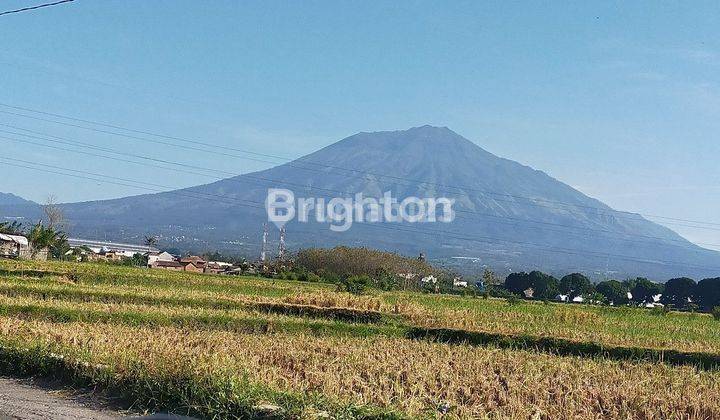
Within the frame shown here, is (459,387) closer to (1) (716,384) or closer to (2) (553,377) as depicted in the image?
(2) (553,377)

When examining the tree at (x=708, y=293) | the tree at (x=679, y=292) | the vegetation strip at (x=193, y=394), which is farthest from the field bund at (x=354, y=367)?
the tree at (x=679, y=292)

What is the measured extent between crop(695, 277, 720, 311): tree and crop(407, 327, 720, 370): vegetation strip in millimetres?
64037

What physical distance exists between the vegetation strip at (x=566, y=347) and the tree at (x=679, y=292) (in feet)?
219

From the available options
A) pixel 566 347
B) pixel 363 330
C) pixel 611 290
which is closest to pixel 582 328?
pixel 566 347

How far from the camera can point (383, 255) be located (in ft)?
244

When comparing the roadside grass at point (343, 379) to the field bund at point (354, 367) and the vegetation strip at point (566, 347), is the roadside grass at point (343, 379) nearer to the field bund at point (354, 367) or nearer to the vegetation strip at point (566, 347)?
the field bund at point (354, 367)

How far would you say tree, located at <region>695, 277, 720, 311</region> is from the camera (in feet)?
257

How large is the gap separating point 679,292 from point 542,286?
1332 cm

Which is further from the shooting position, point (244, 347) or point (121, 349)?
point (244, 347)

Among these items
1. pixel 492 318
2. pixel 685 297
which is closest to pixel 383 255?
pixel 685 297

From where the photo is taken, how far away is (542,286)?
81.1 meters

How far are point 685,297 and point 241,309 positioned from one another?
66.9 metres

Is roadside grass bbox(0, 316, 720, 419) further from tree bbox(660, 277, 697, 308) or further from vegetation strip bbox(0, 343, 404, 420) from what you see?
tree bbox(660, 277, 697, 308)

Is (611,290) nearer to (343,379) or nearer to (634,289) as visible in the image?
(634,289)
